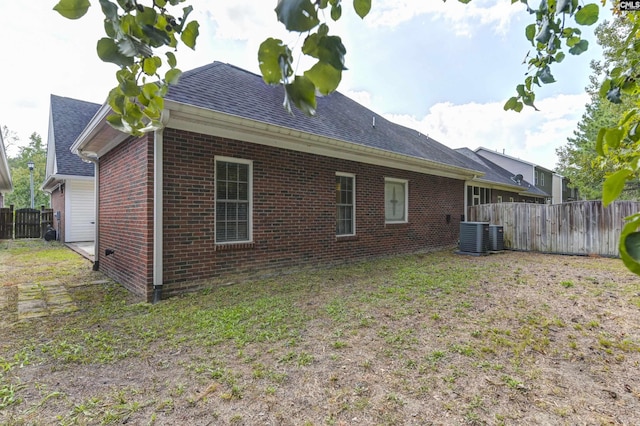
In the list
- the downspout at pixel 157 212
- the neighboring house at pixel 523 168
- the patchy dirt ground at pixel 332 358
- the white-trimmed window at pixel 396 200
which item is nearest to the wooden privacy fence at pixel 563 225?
the white-trimmed window at pixel 396 200

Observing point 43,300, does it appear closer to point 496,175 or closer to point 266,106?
point 266,106

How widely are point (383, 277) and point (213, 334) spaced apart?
12.3 feet

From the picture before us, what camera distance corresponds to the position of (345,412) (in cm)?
221

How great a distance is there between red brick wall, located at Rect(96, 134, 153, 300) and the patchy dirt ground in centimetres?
54

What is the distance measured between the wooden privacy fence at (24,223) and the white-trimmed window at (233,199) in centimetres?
1589

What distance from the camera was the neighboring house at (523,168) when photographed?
80.0 feet

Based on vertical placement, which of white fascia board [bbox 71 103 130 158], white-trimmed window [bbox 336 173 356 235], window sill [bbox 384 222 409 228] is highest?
white fascia board [bbox 71 103 130 158]

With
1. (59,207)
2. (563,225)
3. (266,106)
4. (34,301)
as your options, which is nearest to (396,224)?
(266,106)

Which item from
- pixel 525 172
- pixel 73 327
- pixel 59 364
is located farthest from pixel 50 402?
pixel 525 172

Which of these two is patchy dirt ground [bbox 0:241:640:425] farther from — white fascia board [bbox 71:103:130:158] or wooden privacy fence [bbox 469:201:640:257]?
wooden privacy fence [bbox 469:201:640:257]

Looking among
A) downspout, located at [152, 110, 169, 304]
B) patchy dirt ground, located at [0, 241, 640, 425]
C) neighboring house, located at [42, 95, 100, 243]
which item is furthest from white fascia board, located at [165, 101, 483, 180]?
neighboring house, located at [42, 95, 100, 243]

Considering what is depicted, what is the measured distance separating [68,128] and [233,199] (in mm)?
15008

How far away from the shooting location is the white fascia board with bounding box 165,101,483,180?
500 cm

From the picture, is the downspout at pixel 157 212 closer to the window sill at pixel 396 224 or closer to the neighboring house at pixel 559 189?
the window sill at pixel 396 224
